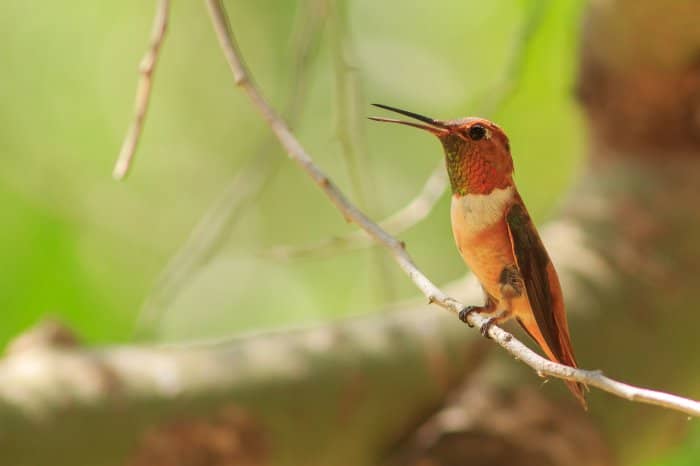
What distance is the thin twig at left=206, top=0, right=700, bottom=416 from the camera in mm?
1167

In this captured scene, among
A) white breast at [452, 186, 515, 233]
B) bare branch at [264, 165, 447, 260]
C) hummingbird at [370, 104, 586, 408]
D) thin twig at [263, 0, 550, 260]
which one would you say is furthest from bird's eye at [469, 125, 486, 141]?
bare branch at [264, 165, 447, 260]

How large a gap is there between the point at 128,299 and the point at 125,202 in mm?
2211

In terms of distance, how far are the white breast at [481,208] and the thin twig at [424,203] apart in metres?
0.45

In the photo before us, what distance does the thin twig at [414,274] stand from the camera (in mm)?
1167

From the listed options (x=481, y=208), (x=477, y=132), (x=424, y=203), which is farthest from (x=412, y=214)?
(x=477, y=132)

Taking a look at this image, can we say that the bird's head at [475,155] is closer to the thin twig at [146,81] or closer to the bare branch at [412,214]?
the bare branch at [412,214]

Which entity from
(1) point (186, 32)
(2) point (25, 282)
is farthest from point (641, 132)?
(1) point (186, 32)

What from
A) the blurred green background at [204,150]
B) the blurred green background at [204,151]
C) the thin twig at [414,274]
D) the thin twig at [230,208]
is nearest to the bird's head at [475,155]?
the thin twig at [414,274]

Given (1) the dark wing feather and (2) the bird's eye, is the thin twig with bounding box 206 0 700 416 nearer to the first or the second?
(1) the dark wing feather

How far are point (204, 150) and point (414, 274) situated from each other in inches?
422

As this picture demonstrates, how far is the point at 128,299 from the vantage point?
29.2 ft

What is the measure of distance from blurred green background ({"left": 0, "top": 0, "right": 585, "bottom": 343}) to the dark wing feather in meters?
5.50

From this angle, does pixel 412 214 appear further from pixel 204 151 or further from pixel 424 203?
pixel 204 151

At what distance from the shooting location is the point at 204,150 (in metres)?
12.1
